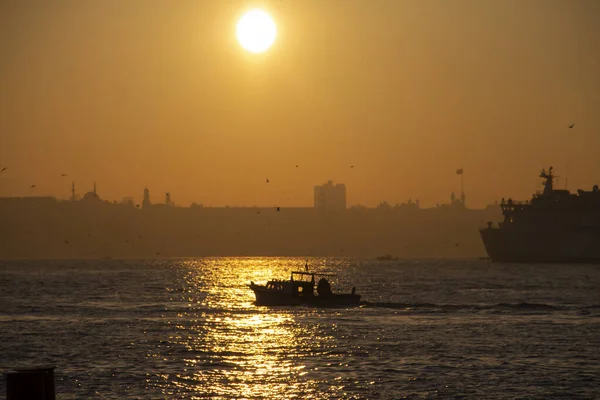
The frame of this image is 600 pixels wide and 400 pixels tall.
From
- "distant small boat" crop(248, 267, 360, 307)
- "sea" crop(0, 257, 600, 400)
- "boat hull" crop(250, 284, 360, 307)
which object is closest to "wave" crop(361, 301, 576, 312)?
"sea" crop(0, 257, 600, 400)

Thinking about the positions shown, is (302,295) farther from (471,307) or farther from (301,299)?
(471,307)

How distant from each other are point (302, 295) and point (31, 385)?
63.6m

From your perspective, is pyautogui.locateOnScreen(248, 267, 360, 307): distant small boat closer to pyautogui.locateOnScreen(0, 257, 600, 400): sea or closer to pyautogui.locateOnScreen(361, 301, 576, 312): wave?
pyautogui.locateOnScreen(0, 257, 600, 400): sea

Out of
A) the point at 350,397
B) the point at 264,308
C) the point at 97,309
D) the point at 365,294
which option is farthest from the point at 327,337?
the point at 365,294

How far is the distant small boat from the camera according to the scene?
268 ft

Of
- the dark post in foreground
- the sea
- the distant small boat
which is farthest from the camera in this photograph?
the distant small boat

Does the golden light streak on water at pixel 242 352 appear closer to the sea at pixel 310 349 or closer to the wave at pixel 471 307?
the sea at pixel 310 349

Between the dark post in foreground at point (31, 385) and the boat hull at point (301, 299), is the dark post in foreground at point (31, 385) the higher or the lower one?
the higher one

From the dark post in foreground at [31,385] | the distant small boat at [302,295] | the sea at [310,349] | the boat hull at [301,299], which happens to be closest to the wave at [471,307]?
the sea at [310,349]

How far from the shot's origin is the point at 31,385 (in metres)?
20.7

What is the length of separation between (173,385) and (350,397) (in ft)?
24.7

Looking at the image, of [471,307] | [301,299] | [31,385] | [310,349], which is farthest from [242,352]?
[471,307]

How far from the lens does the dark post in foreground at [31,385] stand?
20.6 metres

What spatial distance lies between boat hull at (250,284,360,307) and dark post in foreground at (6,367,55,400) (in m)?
61.3
